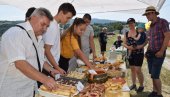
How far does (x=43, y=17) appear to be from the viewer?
1.88 m

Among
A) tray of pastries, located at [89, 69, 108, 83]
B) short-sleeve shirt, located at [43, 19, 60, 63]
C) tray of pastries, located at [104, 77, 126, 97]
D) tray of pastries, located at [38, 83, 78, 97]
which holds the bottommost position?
tray of pastries, located at [104, 77, 126, 97]

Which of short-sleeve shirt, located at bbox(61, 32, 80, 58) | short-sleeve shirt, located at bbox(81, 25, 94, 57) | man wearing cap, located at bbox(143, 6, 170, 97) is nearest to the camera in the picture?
short-sleeve shirt, located at bbox(61, 32, 80, 58)

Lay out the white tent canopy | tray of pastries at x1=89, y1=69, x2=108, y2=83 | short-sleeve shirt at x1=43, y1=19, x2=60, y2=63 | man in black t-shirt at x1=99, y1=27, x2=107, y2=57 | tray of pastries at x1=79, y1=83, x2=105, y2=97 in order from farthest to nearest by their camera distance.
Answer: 1. man in black t-shirt at x1=99, y1=27, x2=107, y2=57
2. the white tent canopy
3. short-sleeve shirt at x1=43, y1=19, x2=60, y2=63
4. tray of pastries at x1=89, y1=69, x2=108, y2=83
5. tray of pastries at x1=79, y1=83, x2=105, y2=97

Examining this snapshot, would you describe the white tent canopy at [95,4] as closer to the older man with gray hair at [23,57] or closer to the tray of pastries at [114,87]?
the tray of pastries at [114,87]

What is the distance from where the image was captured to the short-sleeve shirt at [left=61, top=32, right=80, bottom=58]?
3182 mm

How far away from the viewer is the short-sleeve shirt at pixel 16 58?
1806 millimetres

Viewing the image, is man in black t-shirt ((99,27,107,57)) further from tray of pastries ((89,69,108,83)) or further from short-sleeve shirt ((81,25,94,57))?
tray of pastries ((89,69,108,83))

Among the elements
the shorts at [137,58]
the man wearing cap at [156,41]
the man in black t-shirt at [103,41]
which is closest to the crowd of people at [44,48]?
the man wearing cap at [156,41]

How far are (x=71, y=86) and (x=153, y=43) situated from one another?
8.32 feet

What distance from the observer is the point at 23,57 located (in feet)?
6.00

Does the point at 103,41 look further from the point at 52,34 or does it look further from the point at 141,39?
the point at 52,34

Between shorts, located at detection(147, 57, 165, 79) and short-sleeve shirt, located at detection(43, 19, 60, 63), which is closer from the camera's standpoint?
short-sleeve shirt, located at detection(43, 19, 60, 63)

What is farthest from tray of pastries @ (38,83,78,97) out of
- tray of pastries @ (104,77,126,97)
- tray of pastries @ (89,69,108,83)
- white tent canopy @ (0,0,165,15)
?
white tent canopy @ (0,0,165,15)

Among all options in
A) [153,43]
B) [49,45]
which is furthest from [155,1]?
[49,45]
